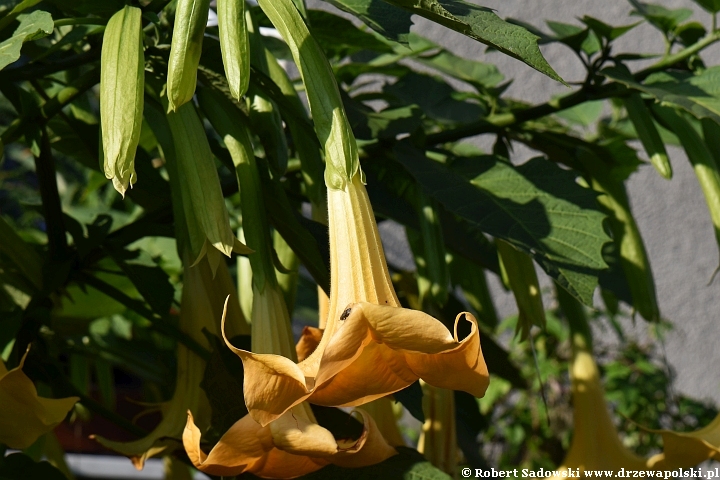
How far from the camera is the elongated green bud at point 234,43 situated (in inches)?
19.0

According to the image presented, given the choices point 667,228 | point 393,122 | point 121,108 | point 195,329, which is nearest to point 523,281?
point 393,122

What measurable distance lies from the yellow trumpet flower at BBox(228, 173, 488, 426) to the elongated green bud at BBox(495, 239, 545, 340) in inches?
10.5

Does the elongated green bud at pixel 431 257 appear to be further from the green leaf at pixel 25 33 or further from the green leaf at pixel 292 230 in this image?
the green leaf at pixel 25 33

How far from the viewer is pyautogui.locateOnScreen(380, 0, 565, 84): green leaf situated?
459mm

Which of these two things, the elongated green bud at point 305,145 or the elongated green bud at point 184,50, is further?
the elongated green bud at point 305,145

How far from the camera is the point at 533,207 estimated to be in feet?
2.27

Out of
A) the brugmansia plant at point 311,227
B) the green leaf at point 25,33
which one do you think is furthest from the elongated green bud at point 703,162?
the green leaf at point 25,33

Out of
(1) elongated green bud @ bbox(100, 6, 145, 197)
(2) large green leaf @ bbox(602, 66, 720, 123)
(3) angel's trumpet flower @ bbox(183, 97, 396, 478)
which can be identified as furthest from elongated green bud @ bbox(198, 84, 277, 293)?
(2) large green leaf @ bbox(602, 66, 720, 123)

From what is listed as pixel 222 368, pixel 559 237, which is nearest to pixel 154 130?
pixel 222 368

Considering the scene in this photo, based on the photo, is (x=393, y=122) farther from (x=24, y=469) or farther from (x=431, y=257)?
(x=24, y=469)

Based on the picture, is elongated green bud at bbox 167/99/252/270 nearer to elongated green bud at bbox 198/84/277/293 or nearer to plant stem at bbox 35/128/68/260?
elongated green bud at bbox 198/84/277/293

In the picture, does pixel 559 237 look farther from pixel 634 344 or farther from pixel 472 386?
pixel 634 344

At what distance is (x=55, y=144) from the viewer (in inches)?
33.6

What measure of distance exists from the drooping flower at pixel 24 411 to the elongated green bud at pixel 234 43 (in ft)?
0.77
